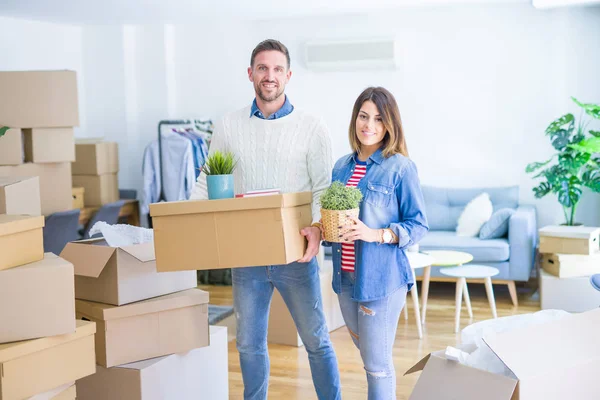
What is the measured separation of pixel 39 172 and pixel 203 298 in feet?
7.82

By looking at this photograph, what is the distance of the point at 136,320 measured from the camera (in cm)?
264

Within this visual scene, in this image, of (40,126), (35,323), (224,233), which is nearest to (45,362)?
(35,323)

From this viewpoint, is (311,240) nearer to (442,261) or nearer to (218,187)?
(218,187)

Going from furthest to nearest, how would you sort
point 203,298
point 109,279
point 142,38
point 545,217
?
point 142,38, point 545,217, point 203,298, point 109,279

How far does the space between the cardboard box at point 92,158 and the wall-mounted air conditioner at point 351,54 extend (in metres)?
1.93

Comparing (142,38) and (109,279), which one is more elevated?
(142,38)

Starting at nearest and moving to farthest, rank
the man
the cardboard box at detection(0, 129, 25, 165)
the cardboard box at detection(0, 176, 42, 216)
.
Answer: the man, the cardboard box at detection(0, 176, 42, 216), the cardboard box at detection(0, 129, 25, 165)

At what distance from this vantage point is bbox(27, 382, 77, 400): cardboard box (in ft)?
7.50

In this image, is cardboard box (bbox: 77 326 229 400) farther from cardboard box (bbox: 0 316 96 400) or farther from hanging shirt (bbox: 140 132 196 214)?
hanging shirt (bbox: 140 132 196 214)

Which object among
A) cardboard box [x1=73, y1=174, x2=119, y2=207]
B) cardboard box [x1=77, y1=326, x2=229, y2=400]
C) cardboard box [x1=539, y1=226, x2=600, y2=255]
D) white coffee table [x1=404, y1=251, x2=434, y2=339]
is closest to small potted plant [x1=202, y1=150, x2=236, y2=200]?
cardboard box [x1=77, y1=326, x2=229, y2=400]

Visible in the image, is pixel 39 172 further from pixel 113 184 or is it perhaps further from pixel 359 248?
pixel 359 248

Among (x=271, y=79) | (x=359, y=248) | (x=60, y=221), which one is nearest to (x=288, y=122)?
(x=271, y=79)

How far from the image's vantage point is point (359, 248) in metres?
2.28

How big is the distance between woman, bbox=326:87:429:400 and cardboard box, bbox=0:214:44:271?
1.01 metres
